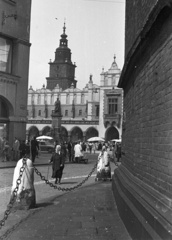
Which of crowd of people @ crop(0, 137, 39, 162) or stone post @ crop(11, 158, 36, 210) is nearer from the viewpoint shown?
stone post @ crop(11, 158, 36, 210)

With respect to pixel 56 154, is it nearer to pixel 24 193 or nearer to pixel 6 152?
pixel 24 193

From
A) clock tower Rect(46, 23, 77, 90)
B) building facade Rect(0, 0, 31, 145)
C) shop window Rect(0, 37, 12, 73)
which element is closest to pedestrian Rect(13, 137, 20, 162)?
building facade Rect(0, 0, 31, 145)

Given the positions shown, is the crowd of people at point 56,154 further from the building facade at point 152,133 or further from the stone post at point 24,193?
the building facade at point 152,133

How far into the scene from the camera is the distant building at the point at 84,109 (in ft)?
195

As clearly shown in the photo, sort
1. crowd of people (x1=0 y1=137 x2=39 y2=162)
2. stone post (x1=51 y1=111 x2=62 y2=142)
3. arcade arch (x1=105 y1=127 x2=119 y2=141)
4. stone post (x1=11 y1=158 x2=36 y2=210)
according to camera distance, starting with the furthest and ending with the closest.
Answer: arcade arch (x1=105 y1=127 x2=119 y2=141) → stone post (x1=51 y1=111 x2=62 y2=142) → crowd of people (x1=0 y1=137 x2=39 y2=162) → stone post (x1=11 y1=158 x2=36 y2=210)

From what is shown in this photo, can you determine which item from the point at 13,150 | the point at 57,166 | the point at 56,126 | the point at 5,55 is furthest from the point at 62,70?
the point at 57,166

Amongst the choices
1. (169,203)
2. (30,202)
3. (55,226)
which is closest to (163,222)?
(169,203)

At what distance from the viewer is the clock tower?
96.2 metres

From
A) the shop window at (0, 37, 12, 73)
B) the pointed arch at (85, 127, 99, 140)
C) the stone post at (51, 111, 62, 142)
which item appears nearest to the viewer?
the shop window at (0, 37, 12, 73)

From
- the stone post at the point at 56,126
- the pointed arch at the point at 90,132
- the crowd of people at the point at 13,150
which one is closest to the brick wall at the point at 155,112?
the crowd of people at the point at 13,150

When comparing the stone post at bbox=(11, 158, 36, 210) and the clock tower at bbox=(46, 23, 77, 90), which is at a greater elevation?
the clock tower at bbox=(46, 23, 77, 90)

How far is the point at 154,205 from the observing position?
4102mm

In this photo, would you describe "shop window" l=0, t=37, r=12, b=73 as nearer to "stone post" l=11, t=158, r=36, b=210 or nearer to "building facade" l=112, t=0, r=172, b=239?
"stone post" l=11, t=158, r=36, b=210

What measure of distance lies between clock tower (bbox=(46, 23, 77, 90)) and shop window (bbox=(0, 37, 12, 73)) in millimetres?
72028
